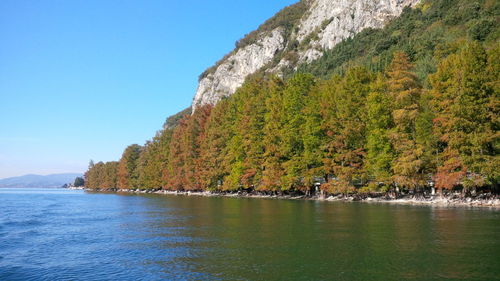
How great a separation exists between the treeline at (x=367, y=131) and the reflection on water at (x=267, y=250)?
43.5 ft

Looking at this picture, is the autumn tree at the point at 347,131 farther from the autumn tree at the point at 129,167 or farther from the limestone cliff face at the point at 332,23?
the autumn tree at the point at 129,167

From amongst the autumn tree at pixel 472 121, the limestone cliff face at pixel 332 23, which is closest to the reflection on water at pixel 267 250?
the autumn tree at pixel 472 121

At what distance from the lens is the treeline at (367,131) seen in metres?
40.1

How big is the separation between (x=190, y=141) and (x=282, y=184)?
3917cm

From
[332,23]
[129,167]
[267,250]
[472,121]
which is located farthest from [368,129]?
[332,23]

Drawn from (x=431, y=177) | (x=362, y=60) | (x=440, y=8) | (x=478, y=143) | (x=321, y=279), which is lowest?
(x=321, y=279)

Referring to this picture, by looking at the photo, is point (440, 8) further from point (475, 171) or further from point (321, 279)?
point (321, 279)

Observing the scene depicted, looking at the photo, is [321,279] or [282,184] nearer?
[321,279]

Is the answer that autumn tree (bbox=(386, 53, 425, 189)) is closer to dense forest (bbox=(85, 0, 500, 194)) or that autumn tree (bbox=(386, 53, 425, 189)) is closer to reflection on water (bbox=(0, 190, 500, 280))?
dense forest (bbox=(85, 0, 500, 194))

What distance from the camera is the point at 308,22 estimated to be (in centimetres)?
19600

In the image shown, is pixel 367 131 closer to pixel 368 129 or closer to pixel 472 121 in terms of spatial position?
pixel 368 129

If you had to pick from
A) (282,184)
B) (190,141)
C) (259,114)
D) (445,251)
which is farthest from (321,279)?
(190,141)

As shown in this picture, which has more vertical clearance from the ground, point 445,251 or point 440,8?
point 440,8

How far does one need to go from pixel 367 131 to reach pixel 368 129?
466 millimetres
